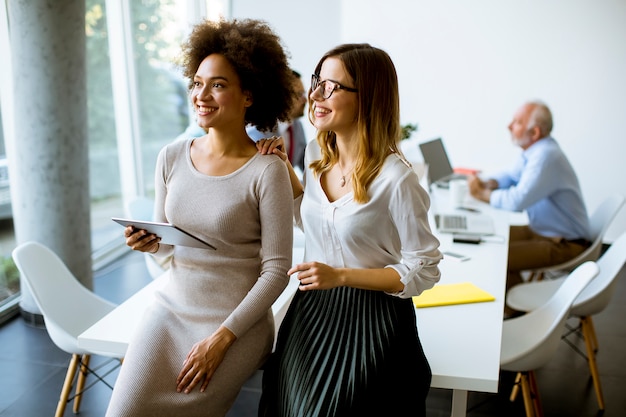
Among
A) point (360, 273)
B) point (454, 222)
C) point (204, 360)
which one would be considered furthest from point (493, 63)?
point (204, 360)

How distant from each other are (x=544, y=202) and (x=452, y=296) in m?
2.00

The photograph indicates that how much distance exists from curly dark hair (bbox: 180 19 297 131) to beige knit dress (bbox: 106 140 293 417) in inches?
8.8

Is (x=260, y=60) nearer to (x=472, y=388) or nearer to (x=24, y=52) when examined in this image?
(x=472, y=388)

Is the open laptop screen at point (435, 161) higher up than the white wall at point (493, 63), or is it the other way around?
the white wall at point (493, 63)

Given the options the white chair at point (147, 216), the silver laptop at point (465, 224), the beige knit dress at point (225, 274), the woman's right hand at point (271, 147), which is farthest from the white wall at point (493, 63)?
the beige knit dress at point (225, 274)

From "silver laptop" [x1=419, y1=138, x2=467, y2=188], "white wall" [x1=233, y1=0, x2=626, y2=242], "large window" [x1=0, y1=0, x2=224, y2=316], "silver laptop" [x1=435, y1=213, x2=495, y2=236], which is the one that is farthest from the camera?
"white wall" [x1=233, y1=0, x2=626, y2=242]

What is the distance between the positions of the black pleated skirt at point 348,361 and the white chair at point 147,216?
4.46 ft

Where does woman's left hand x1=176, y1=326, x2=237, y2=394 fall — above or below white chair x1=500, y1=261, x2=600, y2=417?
above

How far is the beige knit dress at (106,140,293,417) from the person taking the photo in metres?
1.87

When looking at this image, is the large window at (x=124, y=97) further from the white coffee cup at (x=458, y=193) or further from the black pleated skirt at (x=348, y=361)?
the black pleated skirt at (x=348, y=361)

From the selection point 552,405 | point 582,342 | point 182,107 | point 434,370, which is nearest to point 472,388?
point 434,370

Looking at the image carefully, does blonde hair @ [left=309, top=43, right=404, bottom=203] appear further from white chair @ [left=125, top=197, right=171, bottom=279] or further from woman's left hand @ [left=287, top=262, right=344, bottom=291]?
white chair @ [left=125, top=197, right=171, bottom=279]

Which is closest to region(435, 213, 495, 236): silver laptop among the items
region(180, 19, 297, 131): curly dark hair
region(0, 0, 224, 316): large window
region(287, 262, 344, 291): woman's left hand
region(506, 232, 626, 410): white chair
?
region(506, 232, 626, 410): white chair

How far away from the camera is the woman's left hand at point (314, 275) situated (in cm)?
173
